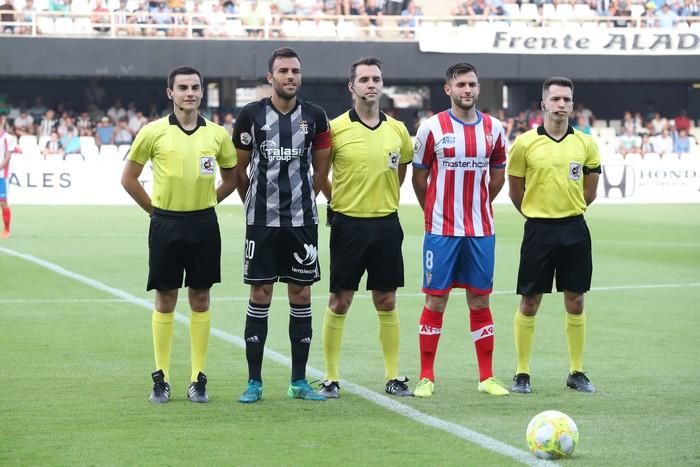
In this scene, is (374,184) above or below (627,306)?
above

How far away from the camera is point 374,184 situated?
8.34 metres

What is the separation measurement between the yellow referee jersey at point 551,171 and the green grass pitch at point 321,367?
1.20m

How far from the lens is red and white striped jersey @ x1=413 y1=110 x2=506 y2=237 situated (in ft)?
27.7

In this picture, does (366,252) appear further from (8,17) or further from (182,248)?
(8,17)

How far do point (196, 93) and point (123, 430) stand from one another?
2222mm

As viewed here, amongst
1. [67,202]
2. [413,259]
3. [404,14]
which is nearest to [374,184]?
[413,259]

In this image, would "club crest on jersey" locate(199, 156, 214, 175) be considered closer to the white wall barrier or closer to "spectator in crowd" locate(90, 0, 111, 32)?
the white wall barrier

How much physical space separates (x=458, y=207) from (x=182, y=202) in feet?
5.88

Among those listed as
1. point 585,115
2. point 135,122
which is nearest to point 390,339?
point 135,122

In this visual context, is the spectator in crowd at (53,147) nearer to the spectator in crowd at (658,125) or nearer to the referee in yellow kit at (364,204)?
the spectator in crowd at (658,125)

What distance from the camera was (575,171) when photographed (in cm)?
873

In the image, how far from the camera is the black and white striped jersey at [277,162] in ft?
26.5

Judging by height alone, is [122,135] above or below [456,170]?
above

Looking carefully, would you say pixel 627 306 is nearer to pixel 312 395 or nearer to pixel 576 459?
pixel 312 395
